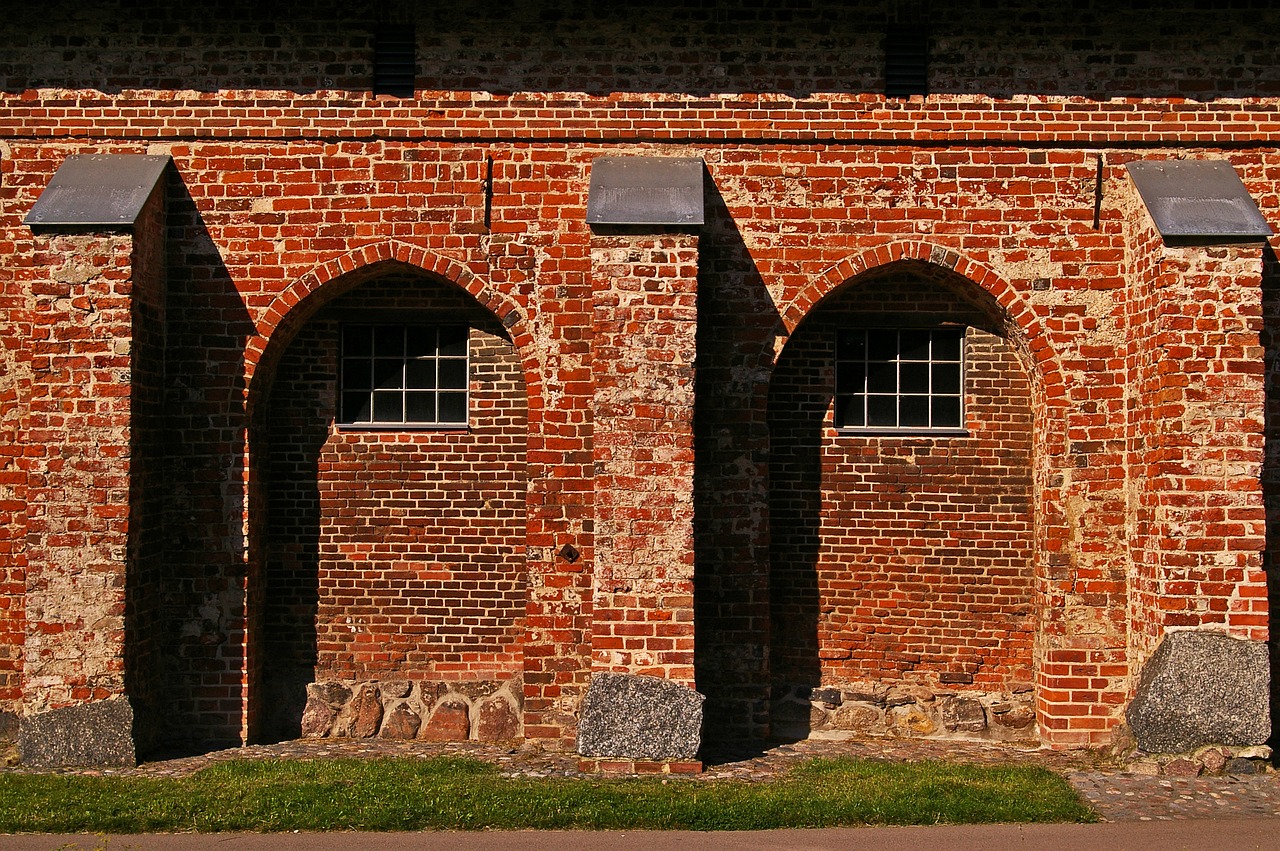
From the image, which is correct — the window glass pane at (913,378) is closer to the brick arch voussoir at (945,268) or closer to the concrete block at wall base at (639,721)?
the brick arch voussoir at (945,268)

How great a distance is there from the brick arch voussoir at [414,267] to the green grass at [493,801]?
2.80 m

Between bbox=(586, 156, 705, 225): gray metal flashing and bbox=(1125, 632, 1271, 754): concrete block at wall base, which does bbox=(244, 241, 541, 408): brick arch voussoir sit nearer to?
bbox=(586, 156, 705, 225): gray metal flashing

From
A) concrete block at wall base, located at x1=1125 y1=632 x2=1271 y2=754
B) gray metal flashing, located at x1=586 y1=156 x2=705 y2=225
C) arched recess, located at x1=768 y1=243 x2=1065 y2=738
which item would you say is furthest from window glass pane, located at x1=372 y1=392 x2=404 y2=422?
concrete block at wall base, located at x1=1125 y1=632 x2=1271 y2=754

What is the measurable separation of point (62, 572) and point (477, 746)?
10.4ft

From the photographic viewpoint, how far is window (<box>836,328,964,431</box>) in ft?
28.2

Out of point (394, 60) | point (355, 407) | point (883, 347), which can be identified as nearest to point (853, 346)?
point (883, 347)

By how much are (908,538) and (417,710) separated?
159 inches

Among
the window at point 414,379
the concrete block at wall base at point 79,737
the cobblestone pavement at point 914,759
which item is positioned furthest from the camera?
the window at point 414,379

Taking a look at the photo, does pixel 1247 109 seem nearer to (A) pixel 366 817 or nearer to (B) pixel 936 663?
(B) pixel 936 663

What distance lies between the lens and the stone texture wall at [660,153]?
26.6 ft

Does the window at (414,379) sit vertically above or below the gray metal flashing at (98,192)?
below

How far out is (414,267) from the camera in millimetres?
8094

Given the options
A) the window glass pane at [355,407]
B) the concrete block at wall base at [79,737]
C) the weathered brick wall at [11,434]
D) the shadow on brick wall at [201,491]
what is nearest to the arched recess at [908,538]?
the window glass pane at [355,407]

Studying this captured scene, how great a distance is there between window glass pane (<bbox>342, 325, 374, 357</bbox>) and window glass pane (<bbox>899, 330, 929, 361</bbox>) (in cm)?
422
